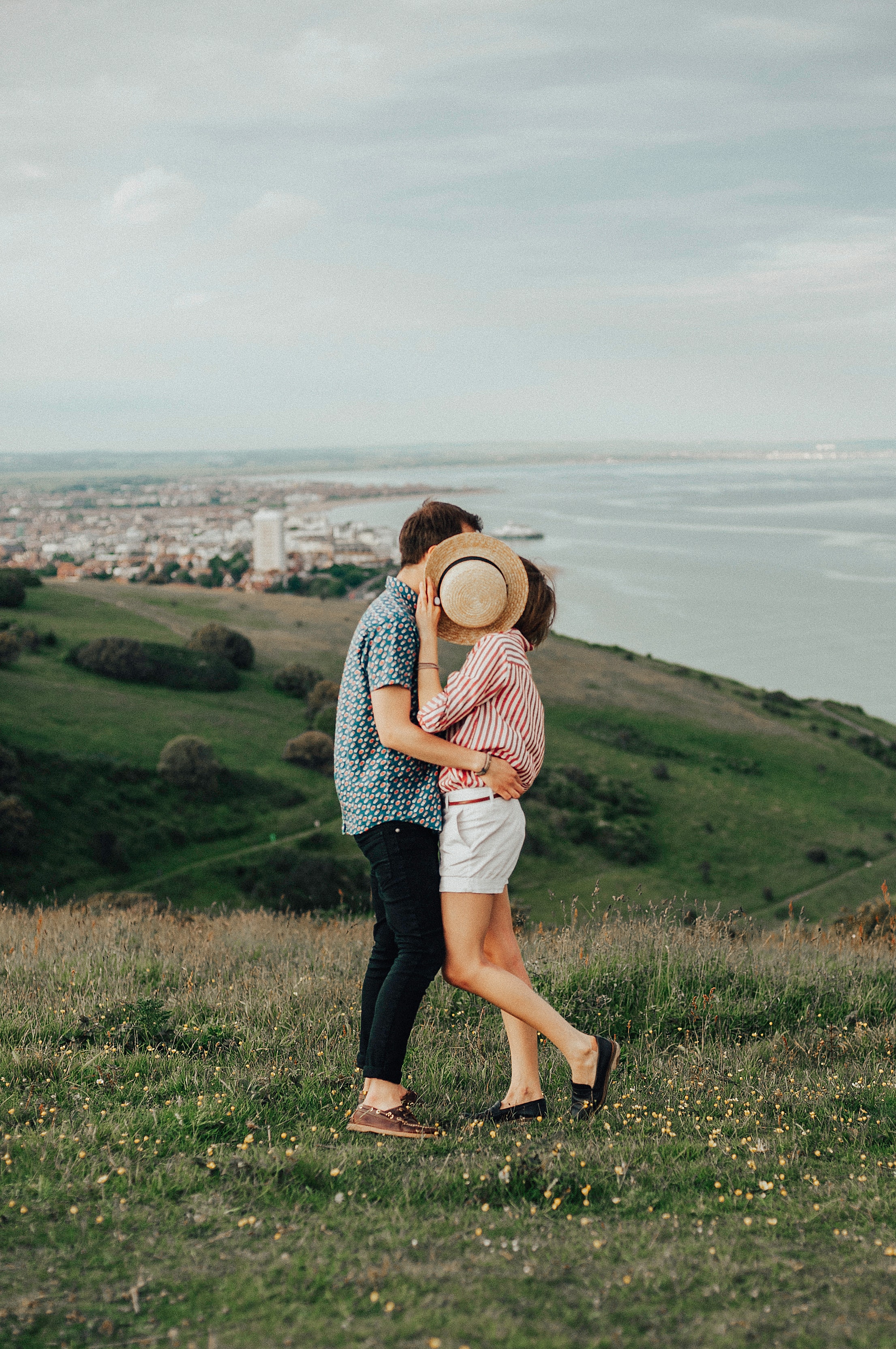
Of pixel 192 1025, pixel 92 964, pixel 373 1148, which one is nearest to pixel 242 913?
pixel 92 964

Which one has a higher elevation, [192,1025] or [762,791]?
[192,1025]

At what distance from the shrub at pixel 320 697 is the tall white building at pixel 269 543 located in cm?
5406

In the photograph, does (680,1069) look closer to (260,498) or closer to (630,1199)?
(630,1199)

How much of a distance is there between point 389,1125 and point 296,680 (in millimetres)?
A: 48615

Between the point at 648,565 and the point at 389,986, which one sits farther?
the point at 648,565

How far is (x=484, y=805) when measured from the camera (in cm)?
340

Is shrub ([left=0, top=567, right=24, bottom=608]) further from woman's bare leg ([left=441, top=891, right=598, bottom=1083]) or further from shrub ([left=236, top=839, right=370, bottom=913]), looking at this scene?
woman's bare leg ([left=441, top=891, right=598, bottom=1083])

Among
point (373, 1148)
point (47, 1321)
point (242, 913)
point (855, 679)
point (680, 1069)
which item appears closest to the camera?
point (47, 1321)

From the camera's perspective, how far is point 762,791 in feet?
158

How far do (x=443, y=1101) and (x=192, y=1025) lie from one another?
128 cm

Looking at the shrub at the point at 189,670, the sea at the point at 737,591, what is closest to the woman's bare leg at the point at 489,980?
the shrub at the point at 189,670

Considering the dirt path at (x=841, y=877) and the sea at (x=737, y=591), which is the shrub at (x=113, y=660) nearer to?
the sea at (x=737, y=591)

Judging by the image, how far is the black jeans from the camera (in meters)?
3.42

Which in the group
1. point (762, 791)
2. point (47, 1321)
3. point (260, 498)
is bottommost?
point (762, 791)
